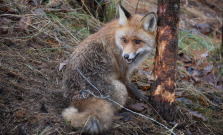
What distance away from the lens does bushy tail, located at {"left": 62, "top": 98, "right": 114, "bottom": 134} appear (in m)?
2.40

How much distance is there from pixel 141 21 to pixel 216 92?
2796 millimetres

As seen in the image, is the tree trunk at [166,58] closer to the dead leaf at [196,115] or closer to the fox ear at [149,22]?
the fox ear at [149,22]

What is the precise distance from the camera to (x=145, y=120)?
3.22 metres

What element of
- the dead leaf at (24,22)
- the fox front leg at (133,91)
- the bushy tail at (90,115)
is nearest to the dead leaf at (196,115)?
the fox front leg at (133,91)

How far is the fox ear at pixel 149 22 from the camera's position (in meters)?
3.24

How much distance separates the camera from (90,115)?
97.4 inches

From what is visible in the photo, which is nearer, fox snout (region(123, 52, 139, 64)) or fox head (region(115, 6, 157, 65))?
fox snout (region(123, 52, 139, 64))

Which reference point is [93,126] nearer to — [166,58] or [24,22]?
[166,58]

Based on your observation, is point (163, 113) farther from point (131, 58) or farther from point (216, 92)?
point (216, 92)

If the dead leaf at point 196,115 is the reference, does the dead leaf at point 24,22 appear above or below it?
above

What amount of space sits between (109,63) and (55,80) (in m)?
1.20

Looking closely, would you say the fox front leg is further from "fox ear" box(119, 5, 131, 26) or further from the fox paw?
the fox paw

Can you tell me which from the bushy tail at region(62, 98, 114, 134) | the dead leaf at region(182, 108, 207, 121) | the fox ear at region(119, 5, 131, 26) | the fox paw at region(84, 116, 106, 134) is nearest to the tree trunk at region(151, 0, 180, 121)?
the dead leaf at region(182, 108, 207, 121)

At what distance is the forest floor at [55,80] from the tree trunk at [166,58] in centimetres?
22
